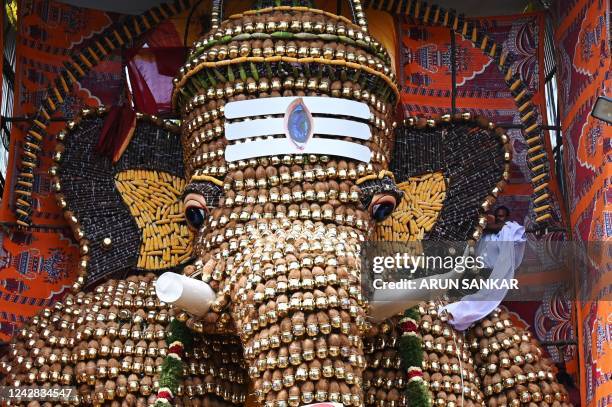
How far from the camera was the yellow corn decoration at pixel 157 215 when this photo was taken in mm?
8391

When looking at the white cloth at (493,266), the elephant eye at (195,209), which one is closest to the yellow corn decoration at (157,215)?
the elephant eye at (195,209)

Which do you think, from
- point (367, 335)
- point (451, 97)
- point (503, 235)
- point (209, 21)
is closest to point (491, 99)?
point (451, 97)

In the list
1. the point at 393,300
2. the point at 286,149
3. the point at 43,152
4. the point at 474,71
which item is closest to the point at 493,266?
the point at 393,300

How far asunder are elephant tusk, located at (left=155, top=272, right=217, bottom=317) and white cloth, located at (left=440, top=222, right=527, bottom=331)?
4.17 feet

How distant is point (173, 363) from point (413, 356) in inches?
42.1

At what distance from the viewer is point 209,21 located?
29.8ft

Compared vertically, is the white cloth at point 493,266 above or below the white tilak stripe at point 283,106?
below

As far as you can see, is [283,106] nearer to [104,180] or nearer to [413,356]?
[104,180]

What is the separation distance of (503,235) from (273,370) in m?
1.98

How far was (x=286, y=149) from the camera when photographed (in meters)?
7.81

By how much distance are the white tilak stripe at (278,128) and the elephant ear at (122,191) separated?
0.57 meters

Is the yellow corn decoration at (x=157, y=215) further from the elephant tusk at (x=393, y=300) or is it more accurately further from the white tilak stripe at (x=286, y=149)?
the elephant tusk at (x=393, y=300)

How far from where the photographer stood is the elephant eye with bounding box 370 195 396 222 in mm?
7832

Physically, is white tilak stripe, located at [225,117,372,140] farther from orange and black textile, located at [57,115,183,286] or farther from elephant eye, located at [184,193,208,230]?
orange and black textile, located at [57,115,183,286]
